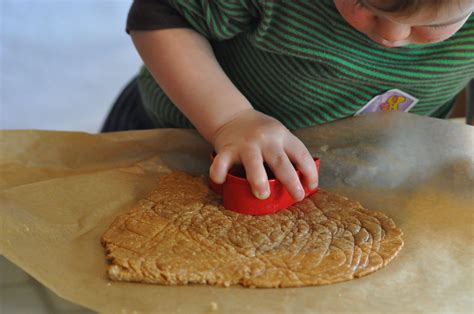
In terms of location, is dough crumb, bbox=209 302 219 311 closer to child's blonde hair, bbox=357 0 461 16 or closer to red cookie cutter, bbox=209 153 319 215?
red cookie cutter, bbox=209 153 319 215

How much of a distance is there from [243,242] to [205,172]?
0.21 m

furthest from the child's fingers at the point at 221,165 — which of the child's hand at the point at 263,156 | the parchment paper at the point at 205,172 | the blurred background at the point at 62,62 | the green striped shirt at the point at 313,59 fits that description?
the blurred background at the point at 62,62

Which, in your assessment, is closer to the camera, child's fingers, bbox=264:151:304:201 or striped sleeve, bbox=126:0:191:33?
child's fingers, bbox=264:151:304:201

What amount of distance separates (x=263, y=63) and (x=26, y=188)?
0.40 m

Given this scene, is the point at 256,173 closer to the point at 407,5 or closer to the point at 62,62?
the point at 407,5

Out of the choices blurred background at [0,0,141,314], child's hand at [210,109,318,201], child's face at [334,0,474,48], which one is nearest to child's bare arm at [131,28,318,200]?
child's hand at [210,109,318,201]

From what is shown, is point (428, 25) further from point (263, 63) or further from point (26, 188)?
point (26, 188)

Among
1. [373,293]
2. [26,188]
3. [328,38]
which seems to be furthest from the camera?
[328,38]

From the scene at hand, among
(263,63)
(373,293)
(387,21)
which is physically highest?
(387,21)

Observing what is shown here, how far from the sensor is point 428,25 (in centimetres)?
69

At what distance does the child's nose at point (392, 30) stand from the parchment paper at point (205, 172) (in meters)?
0.21

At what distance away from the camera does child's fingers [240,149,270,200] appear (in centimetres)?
76

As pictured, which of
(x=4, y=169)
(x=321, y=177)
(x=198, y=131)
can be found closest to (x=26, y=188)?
(x=4, y=169)

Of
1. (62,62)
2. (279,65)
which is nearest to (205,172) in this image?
(279,65)
